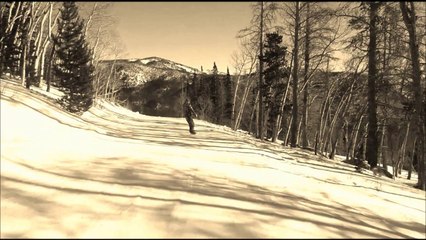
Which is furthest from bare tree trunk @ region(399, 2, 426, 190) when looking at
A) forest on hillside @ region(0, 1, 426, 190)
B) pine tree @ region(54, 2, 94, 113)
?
pine tree @ region(54, 2, 94, 113)

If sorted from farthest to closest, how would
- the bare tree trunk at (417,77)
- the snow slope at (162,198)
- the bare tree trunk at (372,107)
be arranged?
the bare tree trunk at (372,107) → the bare tree trunk at (417,77) → the snow slope at (162,198)

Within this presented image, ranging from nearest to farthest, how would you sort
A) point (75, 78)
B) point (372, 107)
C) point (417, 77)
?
point (417, 77)
point (372, 107)
point (75, 78)

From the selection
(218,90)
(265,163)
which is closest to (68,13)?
(265,163)

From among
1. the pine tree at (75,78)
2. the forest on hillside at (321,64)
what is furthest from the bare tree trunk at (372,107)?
the pine tree at (75,78)

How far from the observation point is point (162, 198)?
4.25m

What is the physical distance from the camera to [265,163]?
8047 millimetres

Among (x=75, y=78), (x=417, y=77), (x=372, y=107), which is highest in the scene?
(x=75, y=78)

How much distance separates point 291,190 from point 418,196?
13.6ft

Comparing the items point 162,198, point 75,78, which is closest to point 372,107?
point 162,198

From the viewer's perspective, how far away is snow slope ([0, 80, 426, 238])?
3475 mm

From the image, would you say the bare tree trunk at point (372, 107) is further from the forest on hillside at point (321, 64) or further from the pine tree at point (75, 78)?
the pine tree at point (75, 78)

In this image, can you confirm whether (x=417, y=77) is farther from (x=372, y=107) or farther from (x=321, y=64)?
(x=321, y=64)

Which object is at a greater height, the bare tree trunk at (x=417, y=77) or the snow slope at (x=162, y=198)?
the bare tree trunk at (x=417, y=77)

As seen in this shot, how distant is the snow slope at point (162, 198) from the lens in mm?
3475
